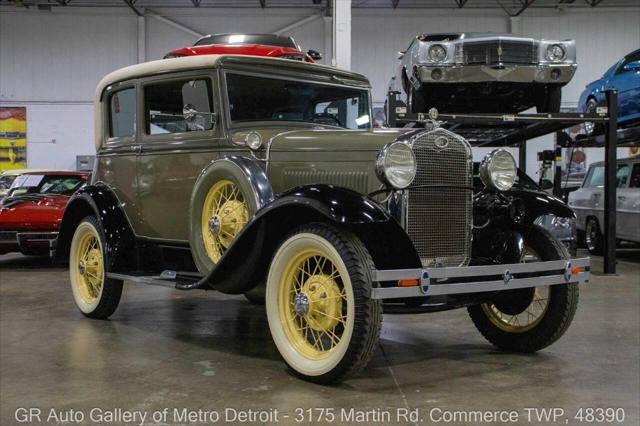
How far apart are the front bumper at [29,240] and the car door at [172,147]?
412 cm

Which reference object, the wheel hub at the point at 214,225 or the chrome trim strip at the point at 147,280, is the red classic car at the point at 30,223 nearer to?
the chrome trim strip at the point at 147,280

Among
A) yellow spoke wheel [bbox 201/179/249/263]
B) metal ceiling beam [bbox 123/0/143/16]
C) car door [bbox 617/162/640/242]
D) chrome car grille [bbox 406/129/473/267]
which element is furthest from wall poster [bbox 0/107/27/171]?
chrome car grille [bbox 406/129/473/267]

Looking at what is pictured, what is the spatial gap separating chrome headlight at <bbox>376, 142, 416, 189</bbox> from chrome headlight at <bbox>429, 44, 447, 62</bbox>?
149 inches

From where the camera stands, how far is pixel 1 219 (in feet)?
26.8

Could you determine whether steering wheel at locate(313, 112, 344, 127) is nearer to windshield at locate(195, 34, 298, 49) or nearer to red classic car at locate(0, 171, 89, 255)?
windshield at locate(195, 34, 298, 49)

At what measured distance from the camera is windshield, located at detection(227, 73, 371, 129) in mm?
4086

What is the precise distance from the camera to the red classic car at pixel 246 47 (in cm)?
689

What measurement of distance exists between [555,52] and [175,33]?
13.1 m

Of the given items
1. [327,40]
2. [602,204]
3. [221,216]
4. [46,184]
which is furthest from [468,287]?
[327,40]

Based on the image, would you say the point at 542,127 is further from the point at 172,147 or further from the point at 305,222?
the point at 305,222

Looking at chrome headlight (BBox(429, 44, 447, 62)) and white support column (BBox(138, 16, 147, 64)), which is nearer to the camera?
chrome headlight (BBox(429, 44, 447, 62))

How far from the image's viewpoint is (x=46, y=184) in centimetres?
930

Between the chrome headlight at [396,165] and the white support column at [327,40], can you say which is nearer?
the chrome headlight at [396,165]

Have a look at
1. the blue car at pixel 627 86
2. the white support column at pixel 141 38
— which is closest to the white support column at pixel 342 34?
the blue car at pixel 627 86
